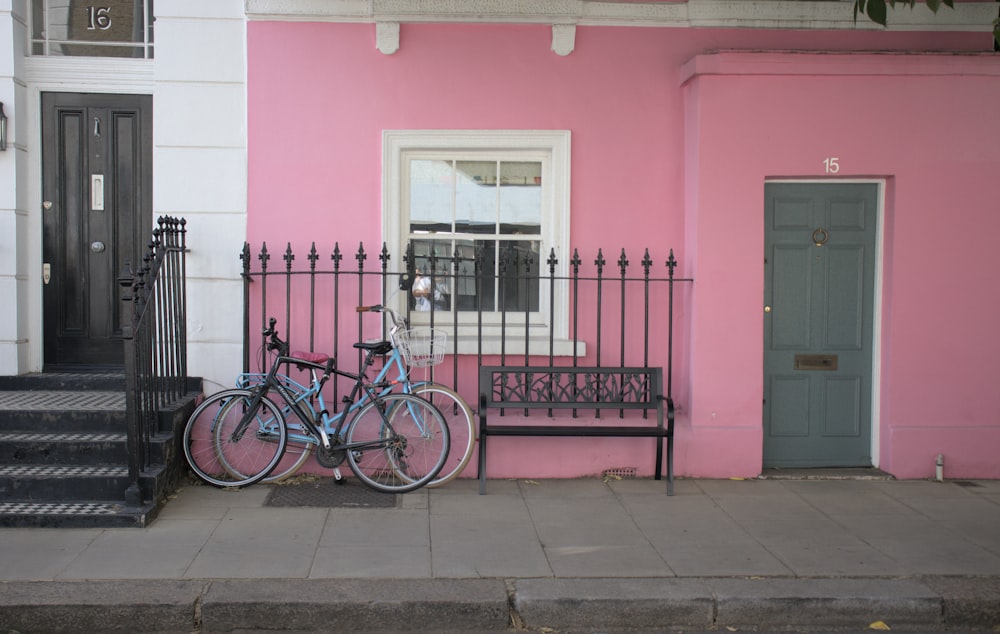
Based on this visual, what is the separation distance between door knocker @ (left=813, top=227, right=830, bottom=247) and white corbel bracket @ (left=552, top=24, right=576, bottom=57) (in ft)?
8.02

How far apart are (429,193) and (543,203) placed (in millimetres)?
932

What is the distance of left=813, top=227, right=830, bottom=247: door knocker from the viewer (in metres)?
6.97

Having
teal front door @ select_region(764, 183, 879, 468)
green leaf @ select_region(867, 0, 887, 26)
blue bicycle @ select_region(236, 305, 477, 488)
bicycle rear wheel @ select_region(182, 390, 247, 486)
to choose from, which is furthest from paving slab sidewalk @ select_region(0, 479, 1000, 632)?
green leaf @ select_region(867, 0, 887, 26)

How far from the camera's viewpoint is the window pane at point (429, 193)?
7082 mm

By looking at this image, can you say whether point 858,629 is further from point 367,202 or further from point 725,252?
point 367,202

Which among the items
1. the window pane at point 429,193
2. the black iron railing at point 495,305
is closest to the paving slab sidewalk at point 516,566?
the black iron railing at point 495,305

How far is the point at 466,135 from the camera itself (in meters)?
6.94

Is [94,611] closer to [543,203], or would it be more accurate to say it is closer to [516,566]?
[516,566]

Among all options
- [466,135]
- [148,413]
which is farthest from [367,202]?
[148,413]

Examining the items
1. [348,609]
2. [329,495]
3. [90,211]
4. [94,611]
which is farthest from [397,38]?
[94,611]

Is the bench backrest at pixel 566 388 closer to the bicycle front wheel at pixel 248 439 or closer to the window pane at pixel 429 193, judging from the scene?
the window pane at pixel 429 193

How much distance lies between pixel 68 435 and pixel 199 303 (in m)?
1.38

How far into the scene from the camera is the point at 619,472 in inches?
269

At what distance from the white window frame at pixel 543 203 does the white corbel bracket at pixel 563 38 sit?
65 centimetres
